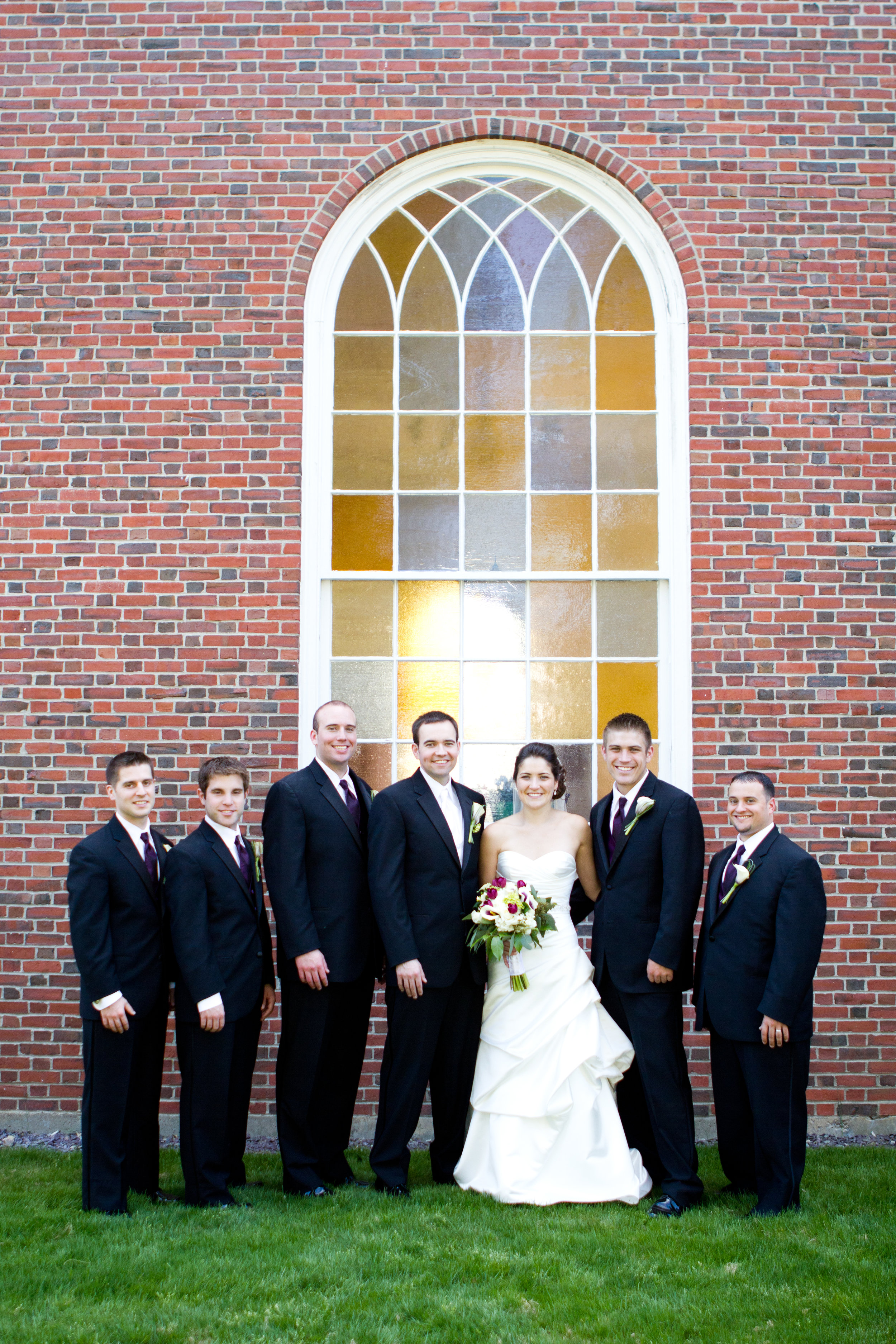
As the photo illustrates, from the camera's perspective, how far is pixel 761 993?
441cm

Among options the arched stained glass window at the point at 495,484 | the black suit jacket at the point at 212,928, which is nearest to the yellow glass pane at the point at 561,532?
the arched stained glass window at the point at 495,484

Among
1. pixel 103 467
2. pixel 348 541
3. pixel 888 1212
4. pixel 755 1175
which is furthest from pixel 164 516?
pixel 888 1212

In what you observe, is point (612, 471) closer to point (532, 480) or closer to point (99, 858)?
point (532, 480)

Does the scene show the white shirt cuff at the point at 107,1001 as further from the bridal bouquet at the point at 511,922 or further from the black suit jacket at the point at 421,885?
the bridal bouquet at the point at 511,922

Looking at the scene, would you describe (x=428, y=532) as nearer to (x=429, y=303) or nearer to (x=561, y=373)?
(x=561, y=373)

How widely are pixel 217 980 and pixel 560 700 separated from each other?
9.08 feet

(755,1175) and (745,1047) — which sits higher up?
(745,1047)

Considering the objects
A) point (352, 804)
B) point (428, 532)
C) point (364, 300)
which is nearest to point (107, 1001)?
point (352, 804)

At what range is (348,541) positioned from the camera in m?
6.48

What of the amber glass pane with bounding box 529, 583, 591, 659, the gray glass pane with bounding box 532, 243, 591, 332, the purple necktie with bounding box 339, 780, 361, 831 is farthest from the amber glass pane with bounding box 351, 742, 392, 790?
the gray glass pane with bounding box 532, 243, 591, 332

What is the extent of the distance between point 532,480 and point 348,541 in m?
1.20

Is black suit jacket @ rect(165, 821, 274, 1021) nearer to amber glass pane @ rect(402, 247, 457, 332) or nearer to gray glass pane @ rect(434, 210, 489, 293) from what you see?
amber glass pane @ rect(402, 247, 457, 332)

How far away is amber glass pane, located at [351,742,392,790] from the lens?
629cm

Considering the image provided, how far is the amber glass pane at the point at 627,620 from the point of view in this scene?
21.0 ft
